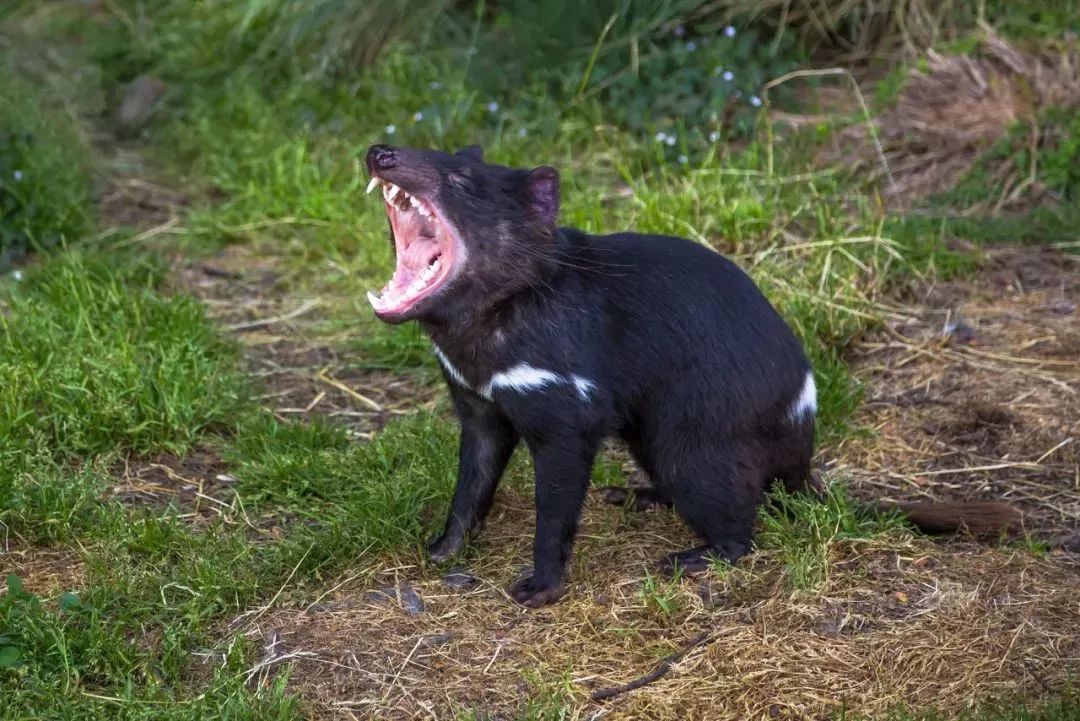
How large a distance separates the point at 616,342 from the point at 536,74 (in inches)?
118

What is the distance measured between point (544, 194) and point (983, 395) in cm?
170

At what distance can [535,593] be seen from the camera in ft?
10.1

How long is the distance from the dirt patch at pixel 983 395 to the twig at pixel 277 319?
6.16ft

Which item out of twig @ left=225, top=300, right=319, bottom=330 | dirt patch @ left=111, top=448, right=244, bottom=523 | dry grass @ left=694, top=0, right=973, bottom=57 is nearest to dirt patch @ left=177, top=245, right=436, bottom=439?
twig @ left=225, top=300, right=319, bottom=330

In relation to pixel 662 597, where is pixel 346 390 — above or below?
below

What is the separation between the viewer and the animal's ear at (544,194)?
9.98 ft

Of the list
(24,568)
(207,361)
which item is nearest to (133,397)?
(207,361)

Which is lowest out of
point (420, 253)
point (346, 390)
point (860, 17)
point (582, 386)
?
point (346, 390)

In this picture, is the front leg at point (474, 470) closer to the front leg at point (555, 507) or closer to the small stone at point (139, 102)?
the front leg at point (555, 507)

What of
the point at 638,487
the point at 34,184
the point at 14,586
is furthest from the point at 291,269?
the point at 14,586

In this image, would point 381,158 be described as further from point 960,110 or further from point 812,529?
point 960,110

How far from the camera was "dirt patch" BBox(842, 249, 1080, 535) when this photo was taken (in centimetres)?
367

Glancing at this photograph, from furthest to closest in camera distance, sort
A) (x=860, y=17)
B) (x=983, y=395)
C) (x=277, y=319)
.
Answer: (x=860, y=17) → (x=277, y=319) → (x=983, y=395)

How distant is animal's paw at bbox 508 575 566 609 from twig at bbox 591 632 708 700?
1.14 ft
